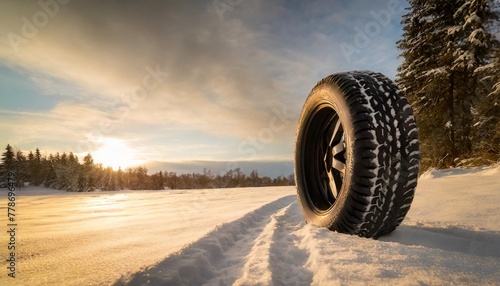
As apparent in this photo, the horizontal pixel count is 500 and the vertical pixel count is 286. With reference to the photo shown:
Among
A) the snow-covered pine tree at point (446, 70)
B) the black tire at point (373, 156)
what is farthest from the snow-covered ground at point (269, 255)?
the snow-covered pine tree at point (446, 70)

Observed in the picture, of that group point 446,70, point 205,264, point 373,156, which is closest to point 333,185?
point 373,156

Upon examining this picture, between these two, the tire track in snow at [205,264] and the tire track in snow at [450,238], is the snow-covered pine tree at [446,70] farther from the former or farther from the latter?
the tire track in snow at [205,264]

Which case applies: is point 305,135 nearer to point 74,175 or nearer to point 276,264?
point 276,264

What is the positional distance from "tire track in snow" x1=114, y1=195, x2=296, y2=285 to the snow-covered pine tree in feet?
36.5

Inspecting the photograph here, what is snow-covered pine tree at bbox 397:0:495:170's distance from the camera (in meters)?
9.98

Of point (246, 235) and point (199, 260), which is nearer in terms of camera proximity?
point (199, 260)

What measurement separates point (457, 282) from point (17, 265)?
2.21m

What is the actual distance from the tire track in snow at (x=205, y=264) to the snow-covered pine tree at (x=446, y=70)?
11130 mm

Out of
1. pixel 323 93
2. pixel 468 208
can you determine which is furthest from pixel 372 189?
pixel 468 208

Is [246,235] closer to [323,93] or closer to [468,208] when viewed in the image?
[323,93]

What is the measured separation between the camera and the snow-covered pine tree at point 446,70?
9984mm

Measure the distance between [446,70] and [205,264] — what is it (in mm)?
13433

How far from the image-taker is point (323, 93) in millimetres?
2455

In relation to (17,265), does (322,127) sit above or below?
above
